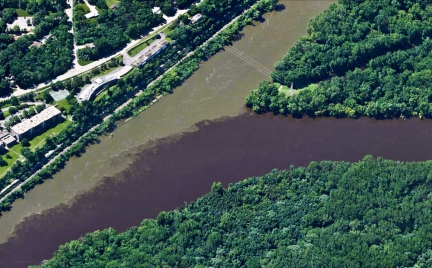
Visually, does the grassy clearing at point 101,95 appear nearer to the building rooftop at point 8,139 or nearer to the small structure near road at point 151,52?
the small structure near road at point 151,52

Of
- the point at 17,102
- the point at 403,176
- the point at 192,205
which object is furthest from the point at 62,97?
the point at 403,176

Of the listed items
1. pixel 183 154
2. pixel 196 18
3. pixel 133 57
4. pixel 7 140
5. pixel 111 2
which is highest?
pixel 111 2

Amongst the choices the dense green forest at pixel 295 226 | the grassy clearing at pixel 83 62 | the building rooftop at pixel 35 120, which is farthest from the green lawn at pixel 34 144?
the dense green forest at pixel 295 226

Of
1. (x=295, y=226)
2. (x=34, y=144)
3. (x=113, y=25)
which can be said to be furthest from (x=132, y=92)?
(x=295, y=226)

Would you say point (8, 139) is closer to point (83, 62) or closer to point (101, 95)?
point (101, 95)

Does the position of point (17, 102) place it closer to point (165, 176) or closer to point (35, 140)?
point (35, 140)

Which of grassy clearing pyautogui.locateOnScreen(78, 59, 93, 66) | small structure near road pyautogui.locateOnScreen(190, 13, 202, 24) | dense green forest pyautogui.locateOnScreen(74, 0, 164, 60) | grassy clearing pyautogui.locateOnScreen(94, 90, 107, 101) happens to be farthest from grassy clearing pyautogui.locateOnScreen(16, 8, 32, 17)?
small structure near road pyautogui.locateOnScreen(190, 13, 202, 24)

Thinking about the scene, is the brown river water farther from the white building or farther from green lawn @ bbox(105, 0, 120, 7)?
green lawn @ bbox(105, 0, 120, 7)
